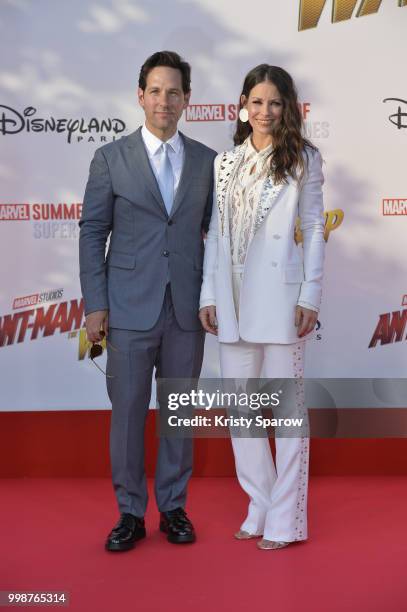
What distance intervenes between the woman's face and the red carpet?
1.49 metres

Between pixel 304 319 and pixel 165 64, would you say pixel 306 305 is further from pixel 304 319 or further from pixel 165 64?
pixel 165 64

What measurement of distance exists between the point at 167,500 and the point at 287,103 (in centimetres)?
150

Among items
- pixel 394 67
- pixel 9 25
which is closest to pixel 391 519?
A: pixel 394 67

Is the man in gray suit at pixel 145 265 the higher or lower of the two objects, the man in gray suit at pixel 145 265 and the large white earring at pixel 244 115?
the lower

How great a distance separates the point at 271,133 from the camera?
3.53 m

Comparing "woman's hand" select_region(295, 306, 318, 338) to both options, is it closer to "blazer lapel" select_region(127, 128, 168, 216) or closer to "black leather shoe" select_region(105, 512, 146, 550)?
"blazer lapel" select_region(127, 128, 168, 216)

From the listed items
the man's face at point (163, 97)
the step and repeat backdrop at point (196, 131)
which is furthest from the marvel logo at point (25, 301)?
the man's face at point (163, 97)

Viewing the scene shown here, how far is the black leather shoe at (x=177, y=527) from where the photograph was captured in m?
3.63

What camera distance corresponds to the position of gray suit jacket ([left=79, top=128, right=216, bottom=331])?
3561mm

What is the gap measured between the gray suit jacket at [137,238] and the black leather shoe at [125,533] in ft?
2.29

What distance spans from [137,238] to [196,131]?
128 cm

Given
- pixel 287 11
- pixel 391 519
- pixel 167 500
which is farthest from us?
pixel 287 11

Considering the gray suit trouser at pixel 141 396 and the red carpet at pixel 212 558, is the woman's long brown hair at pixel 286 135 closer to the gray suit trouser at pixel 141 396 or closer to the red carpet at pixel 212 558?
the gray suit trouser at pixel 141 396

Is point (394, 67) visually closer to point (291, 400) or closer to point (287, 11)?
point (287, 11)
